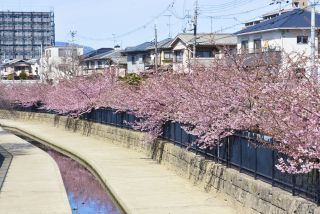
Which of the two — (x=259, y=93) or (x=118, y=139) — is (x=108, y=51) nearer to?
(x=118, y=139)

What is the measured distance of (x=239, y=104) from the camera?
49.5 feet

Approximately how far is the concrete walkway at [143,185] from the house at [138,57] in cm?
4447

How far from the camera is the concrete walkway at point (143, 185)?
15.0 metres

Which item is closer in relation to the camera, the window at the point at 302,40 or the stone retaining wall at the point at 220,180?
the stone retaining wall at the point at 220,180

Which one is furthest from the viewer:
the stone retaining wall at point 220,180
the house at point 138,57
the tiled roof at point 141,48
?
the tiled roof at point 141,48

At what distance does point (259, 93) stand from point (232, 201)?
3.47 meters

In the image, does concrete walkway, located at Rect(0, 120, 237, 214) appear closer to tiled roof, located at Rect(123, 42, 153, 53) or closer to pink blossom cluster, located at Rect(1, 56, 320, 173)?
pink blossom cluster, located at Rect(1, 56, 320, 173)

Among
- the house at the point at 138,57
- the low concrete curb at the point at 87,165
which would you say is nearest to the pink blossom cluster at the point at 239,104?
the low concrete curb at the point at 87,165

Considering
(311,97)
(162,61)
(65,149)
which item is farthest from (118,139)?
(162,61)

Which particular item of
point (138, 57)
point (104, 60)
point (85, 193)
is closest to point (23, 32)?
point (104, 60)

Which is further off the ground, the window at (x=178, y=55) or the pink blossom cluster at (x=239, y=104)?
the window at (x=178, y=55)

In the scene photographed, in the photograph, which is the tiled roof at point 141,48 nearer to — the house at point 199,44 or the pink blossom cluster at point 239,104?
the house at point 199,44

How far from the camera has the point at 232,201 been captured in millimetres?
14578

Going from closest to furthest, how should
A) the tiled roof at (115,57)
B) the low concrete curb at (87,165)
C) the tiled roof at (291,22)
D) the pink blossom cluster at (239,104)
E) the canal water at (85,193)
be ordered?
the pink blossom cluster at (239,104) → the low concrete curb at (87,165) → the canal water at (85,193) → the tiled roof at (291,22) → the tiled roof at (115,57)
